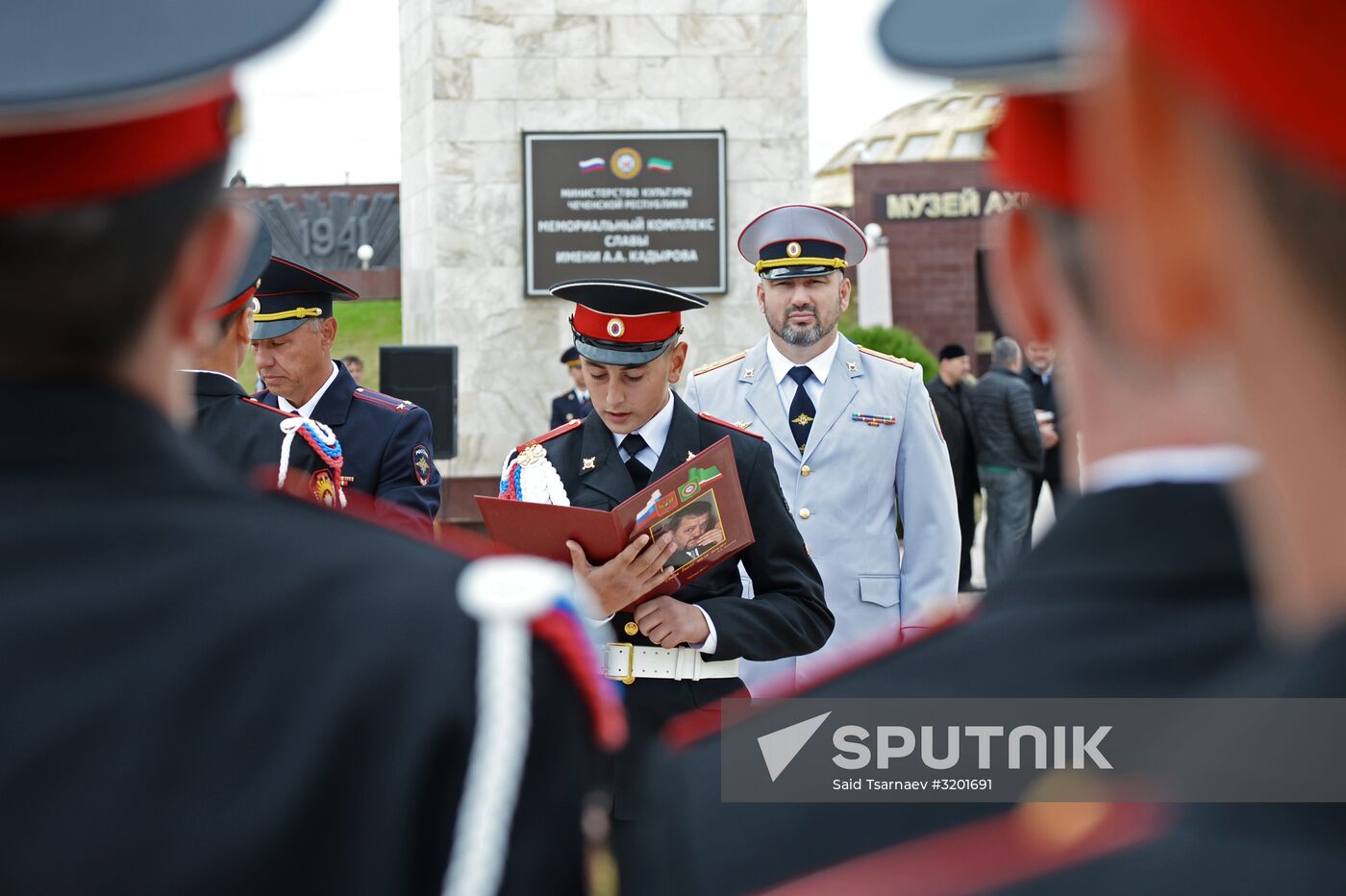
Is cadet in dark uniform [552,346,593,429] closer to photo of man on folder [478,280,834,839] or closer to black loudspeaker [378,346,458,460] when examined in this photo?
black loudspeaker [378,346,458,460]

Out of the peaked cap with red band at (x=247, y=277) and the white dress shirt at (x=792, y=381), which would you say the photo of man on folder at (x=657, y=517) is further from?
the white dress shirt at (x=792, y=381)

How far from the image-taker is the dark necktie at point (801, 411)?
4.79m

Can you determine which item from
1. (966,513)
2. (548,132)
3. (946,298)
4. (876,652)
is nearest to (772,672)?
(876,652)

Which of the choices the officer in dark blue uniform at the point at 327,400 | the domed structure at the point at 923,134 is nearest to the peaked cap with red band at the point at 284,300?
the officer in dark blue uniform at the point at 327,400

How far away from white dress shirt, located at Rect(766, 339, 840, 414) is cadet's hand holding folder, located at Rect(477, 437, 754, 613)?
5.12 feet

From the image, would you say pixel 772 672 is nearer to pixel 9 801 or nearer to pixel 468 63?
pixel 9 801

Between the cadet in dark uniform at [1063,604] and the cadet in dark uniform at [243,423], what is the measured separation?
2.62 metres

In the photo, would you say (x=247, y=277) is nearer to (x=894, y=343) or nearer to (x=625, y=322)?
(x=625, y=322)

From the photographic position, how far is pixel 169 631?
89cm

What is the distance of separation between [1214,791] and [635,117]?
436 inches

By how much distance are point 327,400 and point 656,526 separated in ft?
7.11

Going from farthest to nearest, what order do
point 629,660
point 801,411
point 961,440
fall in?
point 961,440
point 801,411
point 629,660

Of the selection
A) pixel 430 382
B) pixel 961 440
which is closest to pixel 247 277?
pixel 430 382

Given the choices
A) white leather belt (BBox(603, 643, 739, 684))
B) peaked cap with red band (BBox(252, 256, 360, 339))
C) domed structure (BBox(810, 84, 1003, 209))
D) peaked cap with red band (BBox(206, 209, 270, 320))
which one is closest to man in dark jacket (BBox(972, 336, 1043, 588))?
peaked cap with red band (BBox(252, 256, 360, 339))
